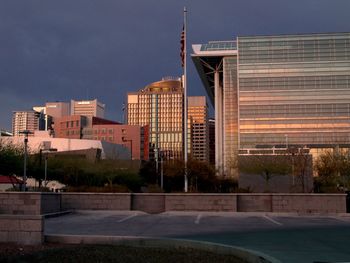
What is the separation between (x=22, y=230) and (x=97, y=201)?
58.0ft

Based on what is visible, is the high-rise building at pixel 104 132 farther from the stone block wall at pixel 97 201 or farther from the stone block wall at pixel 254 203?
the stone block wall at pixel 254 203

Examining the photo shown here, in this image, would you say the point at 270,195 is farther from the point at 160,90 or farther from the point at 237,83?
the point at 160,90

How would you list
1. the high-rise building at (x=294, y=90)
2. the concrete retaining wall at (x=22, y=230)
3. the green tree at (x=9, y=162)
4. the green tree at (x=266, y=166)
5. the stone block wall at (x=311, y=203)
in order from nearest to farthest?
1. the concrete retaining wall at (x=22, y=230)
2. the stone block wall at (x=311, y=203)
3. the green tree at (x=9, y=162)
4. the green tree at (x=266, y=166)
5. the high-rise building at (x=294, y=90)

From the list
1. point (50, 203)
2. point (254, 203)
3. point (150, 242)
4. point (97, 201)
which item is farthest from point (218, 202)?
point (150, 242)

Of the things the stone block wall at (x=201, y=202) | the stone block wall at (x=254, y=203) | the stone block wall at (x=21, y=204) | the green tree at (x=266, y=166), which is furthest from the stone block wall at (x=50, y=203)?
the green tree at (x=266, y=166)

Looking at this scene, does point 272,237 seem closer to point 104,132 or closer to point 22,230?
point 22,230

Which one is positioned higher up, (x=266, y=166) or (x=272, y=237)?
(x=266, y=166)

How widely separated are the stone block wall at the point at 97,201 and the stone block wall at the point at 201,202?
2.79 metres

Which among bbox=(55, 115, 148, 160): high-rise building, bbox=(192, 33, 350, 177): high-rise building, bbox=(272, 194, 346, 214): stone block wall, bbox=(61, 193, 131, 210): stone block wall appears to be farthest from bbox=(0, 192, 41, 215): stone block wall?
bbox=(55, 115, 148, 160): high-rise building

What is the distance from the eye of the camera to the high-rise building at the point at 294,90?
416 feet

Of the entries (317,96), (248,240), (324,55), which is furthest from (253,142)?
(248,240)

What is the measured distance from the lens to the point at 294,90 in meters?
128

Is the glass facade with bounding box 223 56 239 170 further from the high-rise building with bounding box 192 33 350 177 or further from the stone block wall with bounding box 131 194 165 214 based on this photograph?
the stone block wall with bounding box 131 194 165 214

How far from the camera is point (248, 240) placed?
49.4 ft
